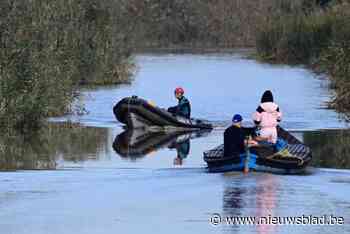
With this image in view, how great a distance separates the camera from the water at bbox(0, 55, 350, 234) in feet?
55.1

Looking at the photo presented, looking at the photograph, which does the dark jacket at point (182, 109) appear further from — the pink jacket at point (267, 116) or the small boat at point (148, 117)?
the pink jacket at point (267, 116)

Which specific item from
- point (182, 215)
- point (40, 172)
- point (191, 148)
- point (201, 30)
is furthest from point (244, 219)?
point (201, 30)

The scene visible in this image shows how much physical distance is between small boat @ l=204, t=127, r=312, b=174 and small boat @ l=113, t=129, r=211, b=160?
13.8ft

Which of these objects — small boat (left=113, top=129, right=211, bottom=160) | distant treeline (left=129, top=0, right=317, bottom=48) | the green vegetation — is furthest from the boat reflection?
distant treeline (left=129, top=0, right=317, bottom=48)

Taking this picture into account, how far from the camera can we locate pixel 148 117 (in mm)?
31891

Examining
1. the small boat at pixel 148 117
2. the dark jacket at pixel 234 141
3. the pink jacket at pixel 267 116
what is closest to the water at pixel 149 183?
the small boat at pixel 148 117

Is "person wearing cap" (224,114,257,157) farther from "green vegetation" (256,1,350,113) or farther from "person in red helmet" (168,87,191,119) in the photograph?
"green vegetation" (256,1,350,113)

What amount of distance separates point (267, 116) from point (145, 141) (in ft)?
21.8

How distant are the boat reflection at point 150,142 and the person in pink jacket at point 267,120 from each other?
2.03 metres

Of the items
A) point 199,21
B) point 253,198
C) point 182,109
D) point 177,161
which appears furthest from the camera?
point 199,21

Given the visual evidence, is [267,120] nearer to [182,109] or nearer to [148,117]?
[182,109]

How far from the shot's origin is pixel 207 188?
20.0m

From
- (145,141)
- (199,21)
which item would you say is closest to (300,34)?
(199,21)

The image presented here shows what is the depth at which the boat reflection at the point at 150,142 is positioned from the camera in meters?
26.7
